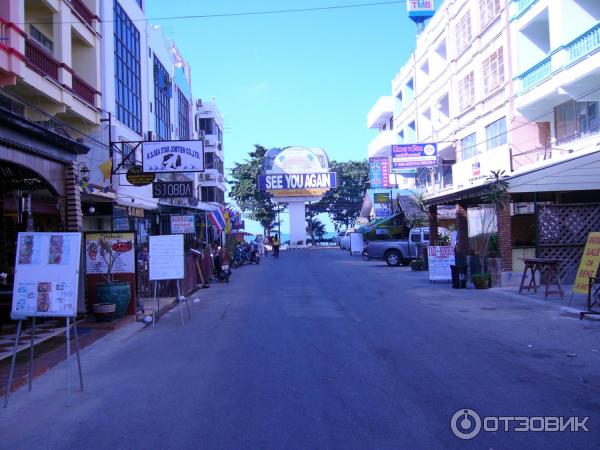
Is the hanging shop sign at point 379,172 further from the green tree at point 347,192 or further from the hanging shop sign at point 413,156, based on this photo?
the green tree at point 347,192

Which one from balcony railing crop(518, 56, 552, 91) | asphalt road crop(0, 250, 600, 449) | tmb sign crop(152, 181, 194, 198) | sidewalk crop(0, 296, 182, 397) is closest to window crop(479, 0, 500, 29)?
balcony railing crop(518, 56, 552, 91)

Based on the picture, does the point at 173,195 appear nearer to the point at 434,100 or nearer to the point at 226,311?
the point at 226,311

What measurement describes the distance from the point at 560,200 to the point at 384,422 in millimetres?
18917

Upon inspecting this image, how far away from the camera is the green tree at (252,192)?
230 ft

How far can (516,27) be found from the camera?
82.3 feet

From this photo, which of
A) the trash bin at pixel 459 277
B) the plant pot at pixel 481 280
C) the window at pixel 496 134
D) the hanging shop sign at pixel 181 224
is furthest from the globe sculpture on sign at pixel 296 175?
the plant pot at pixel 481 280

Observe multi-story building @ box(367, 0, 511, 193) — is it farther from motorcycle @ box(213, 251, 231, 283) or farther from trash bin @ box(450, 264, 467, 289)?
motorcycle @ box(213, 251, 231, 283)

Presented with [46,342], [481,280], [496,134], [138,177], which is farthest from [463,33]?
Answer: [46,342]

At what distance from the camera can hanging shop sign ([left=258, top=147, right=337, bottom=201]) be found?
201 ft

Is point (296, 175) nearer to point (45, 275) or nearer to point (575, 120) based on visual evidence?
point (575, 120)

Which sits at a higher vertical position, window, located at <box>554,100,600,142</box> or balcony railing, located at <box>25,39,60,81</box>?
balcony railing, located at <box>25,39,60,81</box>

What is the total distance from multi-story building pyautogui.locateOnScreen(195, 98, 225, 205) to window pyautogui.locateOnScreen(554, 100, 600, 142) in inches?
1540

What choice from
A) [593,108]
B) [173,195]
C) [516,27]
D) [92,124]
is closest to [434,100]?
[516,27]

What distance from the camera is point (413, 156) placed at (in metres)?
35.1
